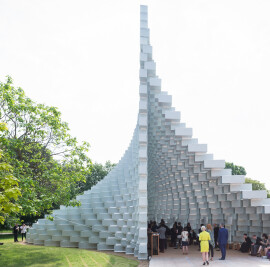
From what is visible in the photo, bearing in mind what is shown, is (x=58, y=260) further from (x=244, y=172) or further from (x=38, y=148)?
(x=244, y=172)

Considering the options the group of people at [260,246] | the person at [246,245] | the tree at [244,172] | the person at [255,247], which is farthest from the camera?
the tree at [244,172]

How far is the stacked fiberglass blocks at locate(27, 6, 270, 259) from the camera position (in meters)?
15.6

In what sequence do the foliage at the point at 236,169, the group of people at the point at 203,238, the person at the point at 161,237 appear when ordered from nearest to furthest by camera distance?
the group of people at the point at 203,238 → the person at the point at 161,237 → the foliage at the point at 236,169

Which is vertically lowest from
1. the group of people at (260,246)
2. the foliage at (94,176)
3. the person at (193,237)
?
the person at (193,237)

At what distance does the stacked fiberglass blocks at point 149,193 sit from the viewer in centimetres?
1561

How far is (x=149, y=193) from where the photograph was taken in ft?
102

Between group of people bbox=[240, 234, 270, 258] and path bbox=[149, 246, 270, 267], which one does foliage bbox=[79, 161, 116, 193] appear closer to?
path bbox=[149, 246, 270, 267]

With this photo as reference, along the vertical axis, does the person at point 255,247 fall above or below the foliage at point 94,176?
below

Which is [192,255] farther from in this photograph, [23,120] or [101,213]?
[23,120]

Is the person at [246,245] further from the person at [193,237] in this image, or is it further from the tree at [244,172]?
the tree at [244,172]

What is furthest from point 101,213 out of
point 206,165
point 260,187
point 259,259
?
point 260,187

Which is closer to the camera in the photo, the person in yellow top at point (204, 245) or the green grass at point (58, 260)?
the person in yellow top at point (204, 245)

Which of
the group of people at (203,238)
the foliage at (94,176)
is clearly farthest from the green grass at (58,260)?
the foliage at (94,176)

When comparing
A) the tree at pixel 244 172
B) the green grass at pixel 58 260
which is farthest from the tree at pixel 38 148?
the tree at pixel 244 172
